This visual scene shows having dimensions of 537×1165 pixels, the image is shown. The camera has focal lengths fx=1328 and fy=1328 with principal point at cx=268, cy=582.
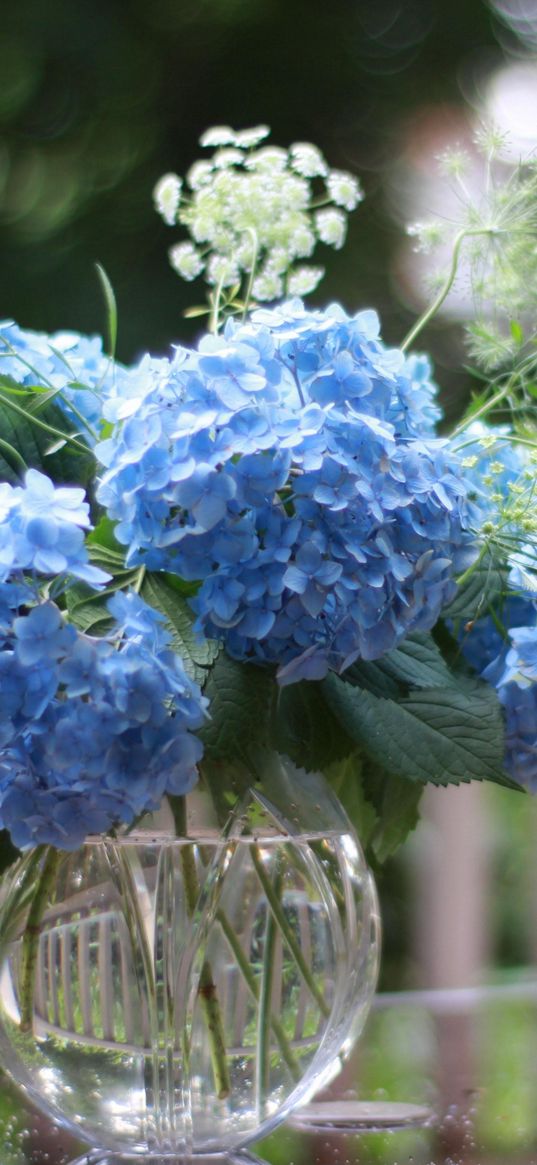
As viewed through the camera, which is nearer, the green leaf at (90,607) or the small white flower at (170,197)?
the green leaf at (90,607)

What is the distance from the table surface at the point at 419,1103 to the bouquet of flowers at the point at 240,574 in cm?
26

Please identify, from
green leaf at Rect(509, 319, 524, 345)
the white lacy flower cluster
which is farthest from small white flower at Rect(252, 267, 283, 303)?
green leaf at Rect(509, 319, 524, 345)

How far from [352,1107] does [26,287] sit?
158 centimetres

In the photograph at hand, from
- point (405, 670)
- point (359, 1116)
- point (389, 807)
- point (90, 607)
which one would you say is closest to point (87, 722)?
point (90, 607)

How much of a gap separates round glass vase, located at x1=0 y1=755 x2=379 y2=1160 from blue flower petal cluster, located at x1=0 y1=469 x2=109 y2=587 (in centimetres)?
16

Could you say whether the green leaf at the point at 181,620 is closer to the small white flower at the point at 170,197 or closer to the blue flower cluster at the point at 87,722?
the blue flower cluster at the point at 87,722

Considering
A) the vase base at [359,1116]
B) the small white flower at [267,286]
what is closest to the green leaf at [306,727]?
the small white flower at [267,286]

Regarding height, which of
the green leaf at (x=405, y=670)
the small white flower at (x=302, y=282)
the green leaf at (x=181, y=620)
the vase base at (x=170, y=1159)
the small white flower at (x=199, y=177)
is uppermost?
the small white flower at (x=199, y=177)

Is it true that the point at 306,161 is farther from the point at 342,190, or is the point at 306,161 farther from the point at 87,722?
the point at 87,722

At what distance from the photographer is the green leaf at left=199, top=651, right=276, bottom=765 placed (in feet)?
1.65

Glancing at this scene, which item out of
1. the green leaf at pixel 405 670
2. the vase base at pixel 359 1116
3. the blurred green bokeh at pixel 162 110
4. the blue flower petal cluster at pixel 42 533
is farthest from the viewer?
the blurred green bokeh at pixel 162 110

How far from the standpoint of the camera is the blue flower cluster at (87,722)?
1.46 ft

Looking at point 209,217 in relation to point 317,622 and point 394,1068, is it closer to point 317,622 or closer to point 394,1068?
point 317,622

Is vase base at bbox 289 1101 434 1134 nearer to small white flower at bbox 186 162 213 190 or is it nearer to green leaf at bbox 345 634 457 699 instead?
green leaf at bbox 345 634 457 699
